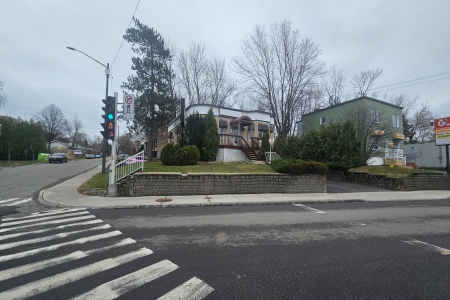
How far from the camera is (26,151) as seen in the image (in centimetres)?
4641

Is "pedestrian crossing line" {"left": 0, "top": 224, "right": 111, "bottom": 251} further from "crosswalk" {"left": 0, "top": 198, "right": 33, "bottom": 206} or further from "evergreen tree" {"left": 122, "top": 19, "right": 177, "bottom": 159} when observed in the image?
"evergreen tree" {"left": 122, "top": 19, "right": 177, "bottom": 159}

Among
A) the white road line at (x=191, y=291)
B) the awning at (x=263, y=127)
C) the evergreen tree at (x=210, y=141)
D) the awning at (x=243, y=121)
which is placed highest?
the awning at (x=243, y=121)

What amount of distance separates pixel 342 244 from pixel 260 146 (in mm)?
19532

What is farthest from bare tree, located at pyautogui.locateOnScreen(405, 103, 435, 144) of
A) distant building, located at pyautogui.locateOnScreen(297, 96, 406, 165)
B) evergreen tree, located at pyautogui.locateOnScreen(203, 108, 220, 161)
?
evergreen tree, located at pyautogui.locateOnScreen(203, 108, 220, 161)

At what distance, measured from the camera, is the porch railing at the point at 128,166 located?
13.1 meters

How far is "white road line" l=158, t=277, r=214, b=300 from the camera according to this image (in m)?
3.17

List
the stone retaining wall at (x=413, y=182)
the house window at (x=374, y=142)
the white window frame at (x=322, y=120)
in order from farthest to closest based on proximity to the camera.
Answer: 1. the white window frame at (x=322, y=120)
2. the house window at (x=374, y=142)
3. the stone retaining wall at (x=413, y=182)

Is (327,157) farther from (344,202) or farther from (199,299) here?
(199,299)

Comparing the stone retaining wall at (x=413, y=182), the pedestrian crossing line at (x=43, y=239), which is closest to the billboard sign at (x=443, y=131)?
the stone retaining wall at (x=413, y=182)

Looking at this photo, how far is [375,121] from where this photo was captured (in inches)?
947

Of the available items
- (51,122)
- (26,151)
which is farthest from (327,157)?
(51,122)

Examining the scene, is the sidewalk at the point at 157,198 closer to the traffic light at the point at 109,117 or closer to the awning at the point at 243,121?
the traffic light at the point at 109,117

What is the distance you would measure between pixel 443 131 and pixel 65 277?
23256 mm

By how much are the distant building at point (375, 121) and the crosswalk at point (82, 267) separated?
64.9 feet
